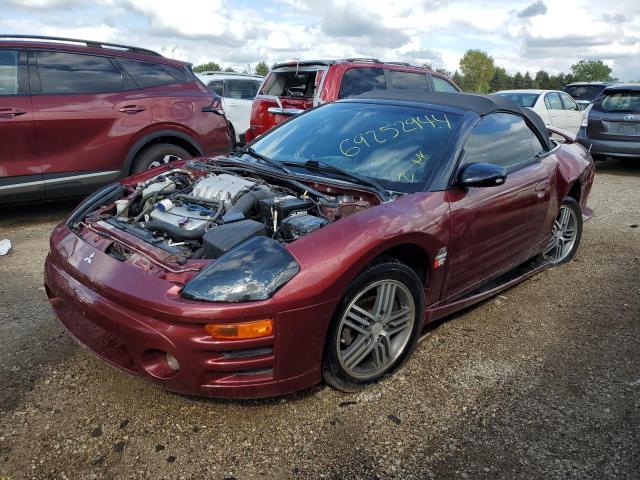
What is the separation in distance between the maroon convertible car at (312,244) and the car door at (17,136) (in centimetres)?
229

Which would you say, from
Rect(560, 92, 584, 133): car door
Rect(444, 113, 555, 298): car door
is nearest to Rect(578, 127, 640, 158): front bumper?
Rect(560, 92, 584, 133): car door

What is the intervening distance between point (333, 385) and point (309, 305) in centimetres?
53

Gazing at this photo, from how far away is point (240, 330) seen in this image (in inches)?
85.8

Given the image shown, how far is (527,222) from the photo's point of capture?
368 centimetres

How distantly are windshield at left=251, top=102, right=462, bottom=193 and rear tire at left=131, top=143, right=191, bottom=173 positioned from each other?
7.94ft

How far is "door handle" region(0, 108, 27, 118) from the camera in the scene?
16.6 feet

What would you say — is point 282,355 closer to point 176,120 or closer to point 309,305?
point 309,305

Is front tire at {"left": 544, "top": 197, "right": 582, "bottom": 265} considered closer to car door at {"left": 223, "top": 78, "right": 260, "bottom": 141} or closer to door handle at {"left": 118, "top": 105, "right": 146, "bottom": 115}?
door handle at {"left": 118, "top": 105, "right": 146, "bottom": 115}

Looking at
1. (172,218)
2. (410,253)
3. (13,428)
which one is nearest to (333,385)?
(410,253)

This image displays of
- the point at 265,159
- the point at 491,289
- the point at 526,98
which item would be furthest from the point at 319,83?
the point at 526,98

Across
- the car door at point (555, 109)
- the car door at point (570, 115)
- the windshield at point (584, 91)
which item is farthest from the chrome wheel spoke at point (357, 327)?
the windshield at point (584, 91)

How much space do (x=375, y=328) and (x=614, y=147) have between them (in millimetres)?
8356

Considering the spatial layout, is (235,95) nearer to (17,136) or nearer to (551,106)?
(17,136)

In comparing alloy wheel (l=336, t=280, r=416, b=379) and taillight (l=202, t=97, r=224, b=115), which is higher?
taillight (l=202, t=97, r=224, b=115)
